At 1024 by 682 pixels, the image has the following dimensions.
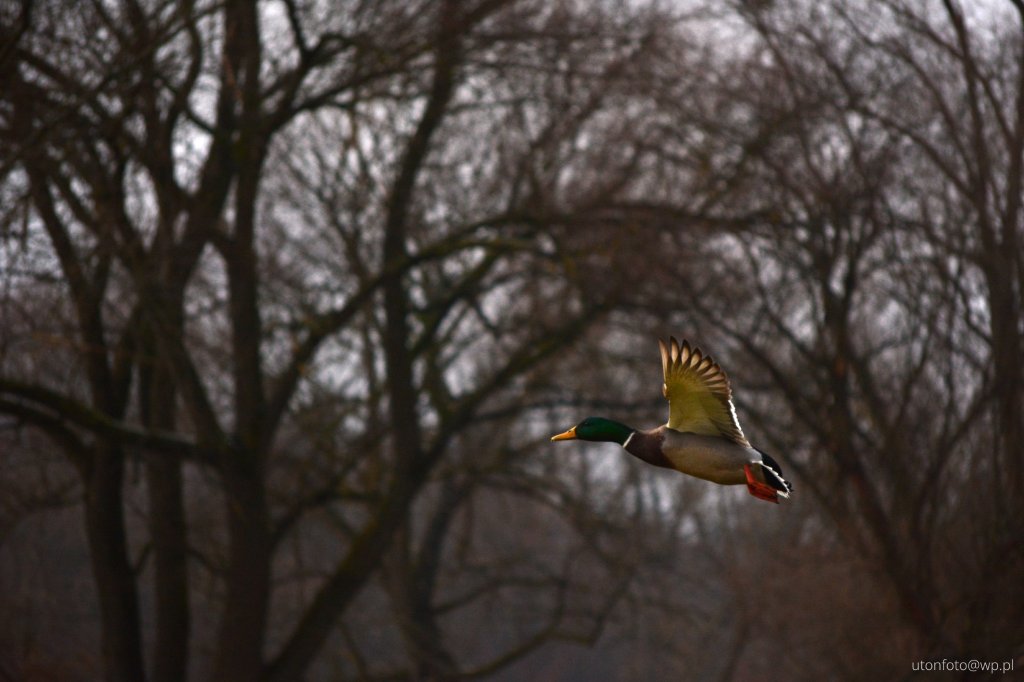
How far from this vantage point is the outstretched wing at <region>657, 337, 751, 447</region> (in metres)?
2.70

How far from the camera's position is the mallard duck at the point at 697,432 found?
255 centimetres

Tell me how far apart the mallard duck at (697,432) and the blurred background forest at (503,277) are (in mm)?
4162

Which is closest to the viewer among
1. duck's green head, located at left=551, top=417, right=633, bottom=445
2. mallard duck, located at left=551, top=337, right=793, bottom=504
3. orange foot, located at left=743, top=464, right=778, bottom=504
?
orange foot, located at left=743, top=464, right=778, bottom=504

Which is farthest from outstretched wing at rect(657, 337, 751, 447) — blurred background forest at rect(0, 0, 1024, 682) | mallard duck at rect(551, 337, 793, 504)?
blurred background forest at rect(0, 0, 1024, 682)

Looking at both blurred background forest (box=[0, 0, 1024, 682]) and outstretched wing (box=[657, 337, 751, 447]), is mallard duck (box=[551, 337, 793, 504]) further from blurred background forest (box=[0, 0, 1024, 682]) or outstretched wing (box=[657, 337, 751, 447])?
blurred background forest (box=[0, 0, 1024, 682])

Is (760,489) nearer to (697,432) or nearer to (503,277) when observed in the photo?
(697,432)

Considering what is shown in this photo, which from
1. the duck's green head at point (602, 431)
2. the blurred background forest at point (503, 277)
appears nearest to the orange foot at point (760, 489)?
the duck's green head at point (602, 431)

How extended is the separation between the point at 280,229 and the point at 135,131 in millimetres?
4663

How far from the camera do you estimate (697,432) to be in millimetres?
2703

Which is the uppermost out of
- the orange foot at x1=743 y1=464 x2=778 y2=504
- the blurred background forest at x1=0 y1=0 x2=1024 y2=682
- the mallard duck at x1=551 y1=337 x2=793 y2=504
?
the blurred background forest at x1=0 y1=0 x2=1024 y2=682

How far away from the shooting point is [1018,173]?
6.85 m

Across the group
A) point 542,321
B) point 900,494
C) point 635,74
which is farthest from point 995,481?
point 542,321

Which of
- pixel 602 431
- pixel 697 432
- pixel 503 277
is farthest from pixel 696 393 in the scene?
pixel 503 277

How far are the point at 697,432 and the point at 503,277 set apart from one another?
8.90 meters
